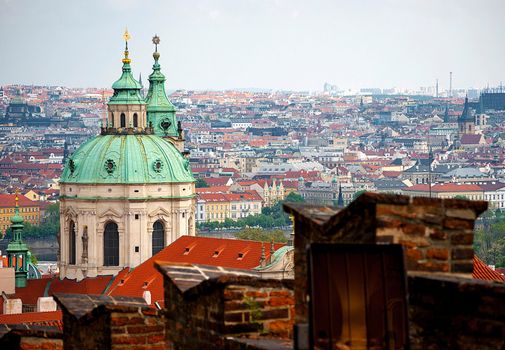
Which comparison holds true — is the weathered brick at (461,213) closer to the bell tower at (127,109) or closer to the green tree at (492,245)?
the bell tower at (127,109)

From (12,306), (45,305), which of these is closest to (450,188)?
(12,306)

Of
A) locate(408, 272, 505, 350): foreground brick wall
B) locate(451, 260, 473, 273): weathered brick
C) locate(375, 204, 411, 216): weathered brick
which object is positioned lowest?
locate(408, 272, 505, 350): foreground brick wall

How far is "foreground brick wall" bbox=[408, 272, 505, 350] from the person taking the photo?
4453 mm

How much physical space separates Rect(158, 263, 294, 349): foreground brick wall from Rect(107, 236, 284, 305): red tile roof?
3461cm

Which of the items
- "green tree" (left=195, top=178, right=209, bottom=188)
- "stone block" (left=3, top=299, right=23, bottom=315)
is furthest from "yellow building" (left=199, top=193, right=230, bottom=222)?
"stone block" (left=3, top=299, right=23, bottom=315)

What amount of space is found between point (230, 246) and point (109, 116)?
1227 centimetres

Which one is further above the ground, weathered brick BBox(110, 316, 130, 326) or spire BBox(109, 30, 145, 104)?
weathered brick BBox(110, 316, 130, 326)

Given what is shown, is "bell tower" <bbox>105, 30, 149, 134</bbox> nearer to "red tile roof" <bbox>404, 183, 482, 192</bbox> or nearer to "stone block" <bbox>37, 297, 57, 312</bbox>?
"stone block" <bbox>37, 297, 57, 312</bbox>

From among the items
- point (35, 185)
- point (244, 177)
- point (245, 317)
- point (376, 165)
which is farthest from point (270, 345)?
point (376, 165)

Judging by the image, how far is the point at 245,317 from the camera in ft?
17.2

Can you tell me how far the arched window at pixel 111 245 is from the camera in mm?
50656

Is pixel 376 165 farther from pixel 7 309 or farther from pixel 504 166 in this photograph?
pixel 7 309

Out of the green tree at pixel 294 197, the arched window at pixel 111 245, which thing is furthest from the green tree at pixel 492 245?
the green tree at pixel 294 197

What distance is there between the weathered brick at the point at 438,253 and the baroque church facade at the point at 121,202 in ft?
150
